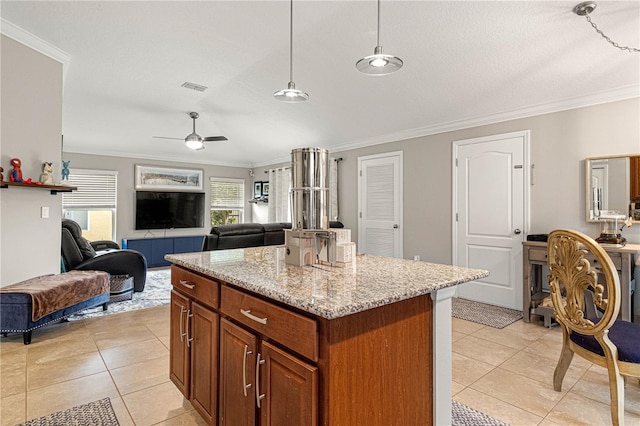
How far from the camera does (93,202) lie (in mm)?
6637

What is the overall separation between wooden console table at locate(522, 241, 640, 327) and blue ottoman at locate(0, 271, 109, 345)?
179 inches

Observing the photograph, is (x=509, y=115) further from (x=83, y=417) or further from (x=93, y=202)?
(x=93, y=202)

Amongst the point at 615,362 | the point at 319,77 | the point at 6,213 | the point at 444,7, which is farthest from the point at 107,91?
the point at 615,362

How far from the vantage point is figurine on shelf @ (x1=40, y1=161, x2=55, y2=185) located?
317cm

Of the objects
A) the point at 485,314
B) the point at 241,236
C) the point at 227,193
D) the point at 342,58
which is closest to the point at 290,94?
the point at 342,58

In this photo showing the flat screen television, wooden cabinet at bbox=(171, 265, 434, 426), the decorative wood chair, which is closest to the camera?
wooden cabinet at bbox=(171, 265, 434, 426)

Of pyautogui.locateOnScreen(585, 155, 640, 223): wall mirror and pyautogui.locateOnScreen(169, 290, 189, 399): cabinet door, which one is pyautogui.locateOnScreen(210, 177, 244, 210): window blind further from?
pyautogui.locateOnScreen(585, 155, 640, 223): wall mirror

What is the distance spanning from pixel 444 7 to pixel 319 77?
5.40 ft

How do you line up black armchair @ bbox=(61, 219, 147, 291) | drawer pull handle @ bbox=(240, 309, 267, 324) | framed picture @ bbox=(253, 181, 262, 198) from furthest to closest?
framed picture @ bbox=(253, 181, 262, 198) < black armchair @ bbox=(61, 219, 147, 291) < drawer pull handle @ bbox=(240, 309, 267, 324)

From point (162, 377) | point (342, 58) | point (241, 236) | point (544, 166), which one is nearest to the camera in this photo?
point (162, 377)

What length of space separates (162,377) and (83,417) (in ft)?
1.78

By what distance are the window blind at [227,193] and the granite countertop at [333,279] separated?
6507 mm

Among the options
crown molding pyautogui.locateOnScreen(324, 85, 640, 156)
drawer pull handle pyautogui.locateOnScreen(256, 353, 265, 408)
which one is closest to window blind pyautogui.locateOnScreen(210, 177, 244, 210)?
crown molding pyautogui.locateOnScreen(324, 85, 640, 156)

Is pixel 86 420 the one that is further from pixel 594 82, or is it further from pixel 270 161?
pixel 270 161
